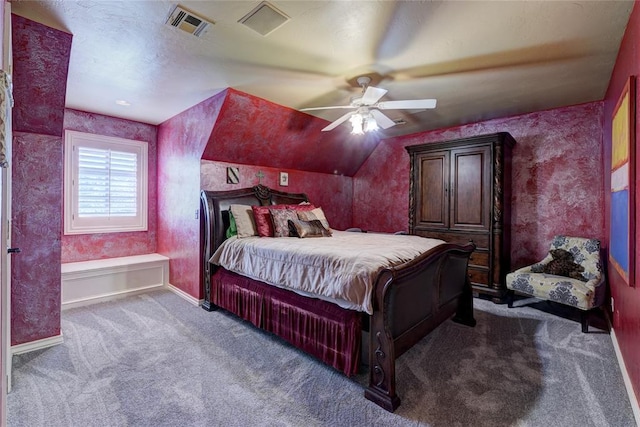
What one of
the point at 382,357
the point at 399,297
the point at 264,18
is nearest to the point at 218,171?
the point at 264,18

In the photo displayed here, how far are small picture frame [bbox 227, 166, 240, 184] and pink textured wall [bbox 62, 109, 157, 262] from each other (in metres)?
1.54

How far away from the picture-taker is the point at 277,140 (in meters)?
4.17

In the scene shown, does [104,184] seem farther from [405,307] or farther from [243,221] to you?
[405,307]

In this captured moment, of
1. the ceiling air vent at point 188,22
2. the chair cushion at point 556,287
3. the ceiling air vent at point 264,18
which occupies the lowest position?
the chair cushion at point 556,287

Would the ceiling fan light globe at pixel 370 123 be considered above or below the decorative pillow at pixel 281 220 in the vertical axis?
above

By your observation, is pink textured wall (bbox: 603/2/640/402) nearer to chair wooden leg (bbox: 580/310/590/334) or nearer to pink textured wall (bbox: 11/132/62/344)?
chair wooden leg (bbox: 580/310/590/334)

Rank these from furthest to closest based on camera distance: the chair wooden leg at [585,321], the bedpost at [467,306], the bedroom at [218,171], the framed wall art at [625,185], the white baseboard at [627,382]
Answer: the bedpost at [467,306] < the chair wooden leg at [585,321] < the bedroom at [218,171] < the framed wall art at [625,185] < the white baseboard at [627,382]

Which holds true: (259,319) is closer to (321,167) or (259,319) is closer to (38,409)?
(38,409)

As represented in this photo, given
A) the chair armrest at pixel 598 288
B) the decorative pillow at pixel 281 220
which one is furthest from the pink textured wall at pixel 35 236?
the chair armrest at pixel 598 288

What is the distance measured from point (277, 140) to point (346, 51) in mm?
1956

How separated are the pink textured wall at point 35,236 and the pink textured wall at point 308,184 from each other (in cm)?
142

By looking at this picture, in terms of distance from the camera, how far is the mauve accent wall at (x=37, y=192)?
2.39m

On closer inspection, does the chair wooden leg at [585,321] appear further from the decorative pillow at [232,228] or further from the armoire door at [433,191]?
the decorative pillow at [232,228]

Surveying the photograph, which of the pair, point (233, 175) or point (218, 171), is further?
point (233, 175)
